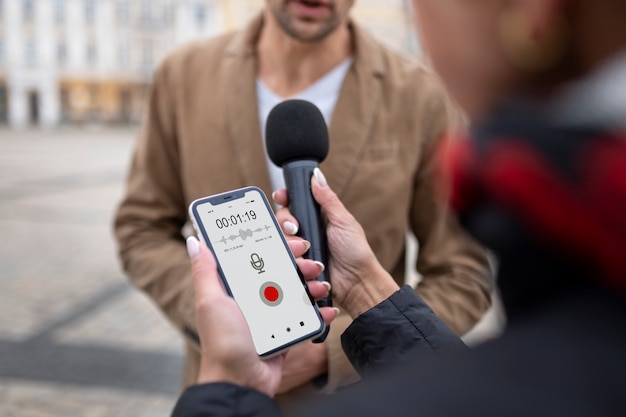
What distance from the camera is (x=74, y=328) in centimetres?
450

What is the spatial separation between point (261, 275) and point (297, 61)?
0.76 m

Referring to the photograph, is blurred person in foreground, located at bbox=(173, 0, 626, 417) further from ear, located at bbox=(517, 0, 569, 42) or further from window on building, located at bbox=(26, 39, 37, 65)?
window on building, located at bbox=(26, 39, 37, 65)

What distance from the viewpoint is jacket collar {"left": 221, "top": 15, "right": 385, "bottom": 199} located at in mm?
1404

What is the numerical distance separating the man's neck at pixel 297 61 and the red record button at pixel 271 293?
27.5 inches

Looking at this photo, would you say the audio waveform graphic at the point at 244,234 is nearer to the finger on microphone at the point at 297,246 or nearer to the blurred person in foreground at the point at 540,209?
the finger on microphone at the point at 297,246

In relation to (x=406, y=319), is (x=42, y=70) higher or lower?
lower

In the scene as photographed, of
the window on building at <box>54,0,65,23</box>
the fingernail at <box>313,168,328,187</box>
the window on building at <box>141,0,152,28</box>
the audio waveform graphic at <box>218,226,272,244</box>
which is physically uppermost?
the fingernail at <box>313,168,328,187</box>

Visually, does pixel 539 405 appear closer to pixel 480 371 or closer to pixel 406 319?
pixel 480 371

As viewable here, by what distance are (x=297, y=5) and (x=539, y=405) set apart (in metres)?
1.17

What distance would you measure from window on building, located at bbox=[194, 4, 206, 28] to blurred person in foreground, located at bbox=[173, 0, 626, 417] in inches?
1437

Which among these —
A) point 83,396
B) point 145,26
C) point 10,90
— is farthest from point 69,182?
point 10,90

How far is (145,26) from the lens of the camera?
37406 mm

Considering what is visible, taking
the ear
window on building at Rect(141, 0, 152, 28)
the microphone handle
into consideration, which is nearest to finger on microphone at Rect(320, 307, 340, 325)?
the microphone handle

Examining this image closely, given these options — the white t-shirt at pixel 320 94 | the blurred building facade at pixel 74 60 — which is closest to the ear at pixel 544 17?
the white t-shirt at pixel 320 94
